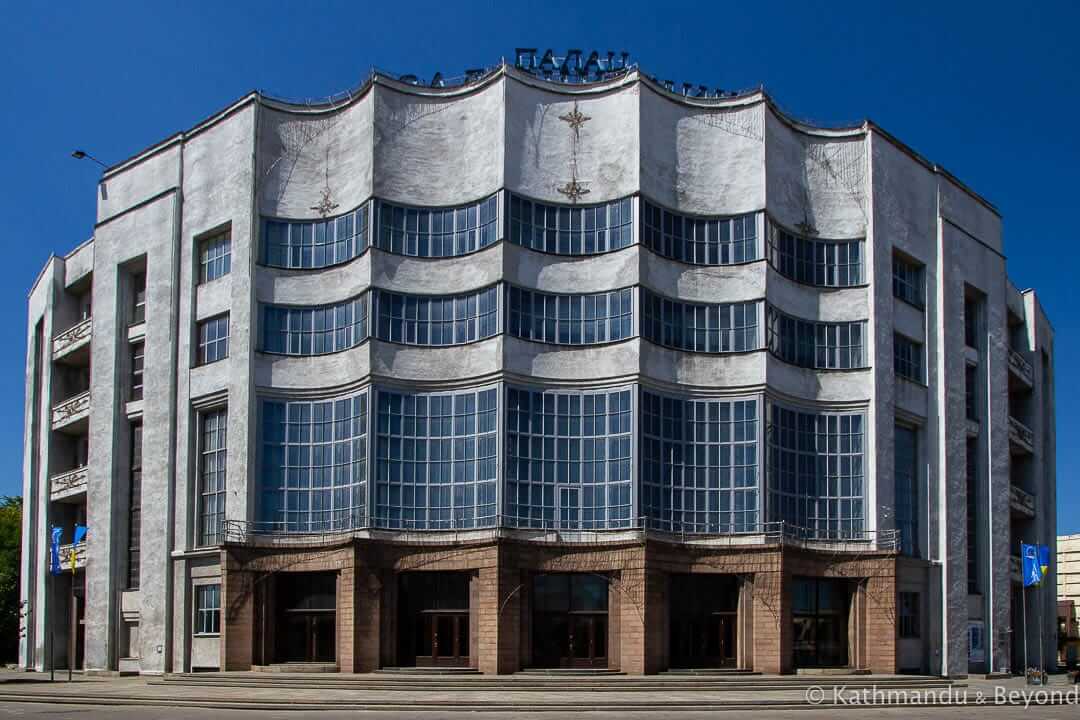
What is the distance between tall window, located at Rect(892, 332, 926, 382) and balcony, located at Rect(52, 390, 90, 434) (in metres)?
37.9

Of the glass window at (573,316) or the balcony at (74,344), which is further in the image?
the balcony at (74,344)

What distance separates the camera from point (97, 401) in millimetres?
60375

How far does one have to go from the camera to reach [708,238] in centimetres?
5575

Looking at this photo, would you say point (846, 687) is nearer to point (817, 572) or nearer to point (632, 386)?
point (817, 572)

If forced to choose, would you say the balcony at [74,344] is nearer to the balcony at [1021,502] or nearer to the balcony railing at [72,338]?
the balcony railing at [72,338]

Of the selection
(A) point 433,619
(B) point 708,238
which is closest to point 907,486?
(B) point 708,238

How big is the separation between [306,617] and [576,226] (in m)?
19.2

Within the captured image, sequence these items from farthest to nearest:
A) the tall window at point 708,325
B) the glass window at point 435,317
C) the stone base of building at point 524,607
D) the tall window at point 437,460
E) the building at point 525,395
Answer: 1. the tall window at point 708,325
2. the glass window at point 435,317
3. the tall window at point 437,460
4. the building at point 525,395
5. the stone base of building at point 524,607

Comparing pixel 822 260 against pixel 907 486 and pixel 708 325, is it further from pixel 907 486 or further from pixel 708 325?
pixel 907 486

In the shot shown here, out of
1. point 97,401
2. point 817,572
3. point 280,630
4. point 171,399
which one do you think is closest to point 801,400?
point 817,572

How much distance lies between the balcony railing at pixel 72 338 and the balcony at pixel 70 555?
9798 mm

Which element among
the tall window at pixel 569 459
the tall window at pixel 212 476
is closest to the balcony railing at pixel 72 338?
the tall window at pixel 212 476

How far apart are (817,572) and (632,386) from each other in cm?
1072

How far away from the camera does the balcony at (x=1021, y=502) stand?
69.2 metres
